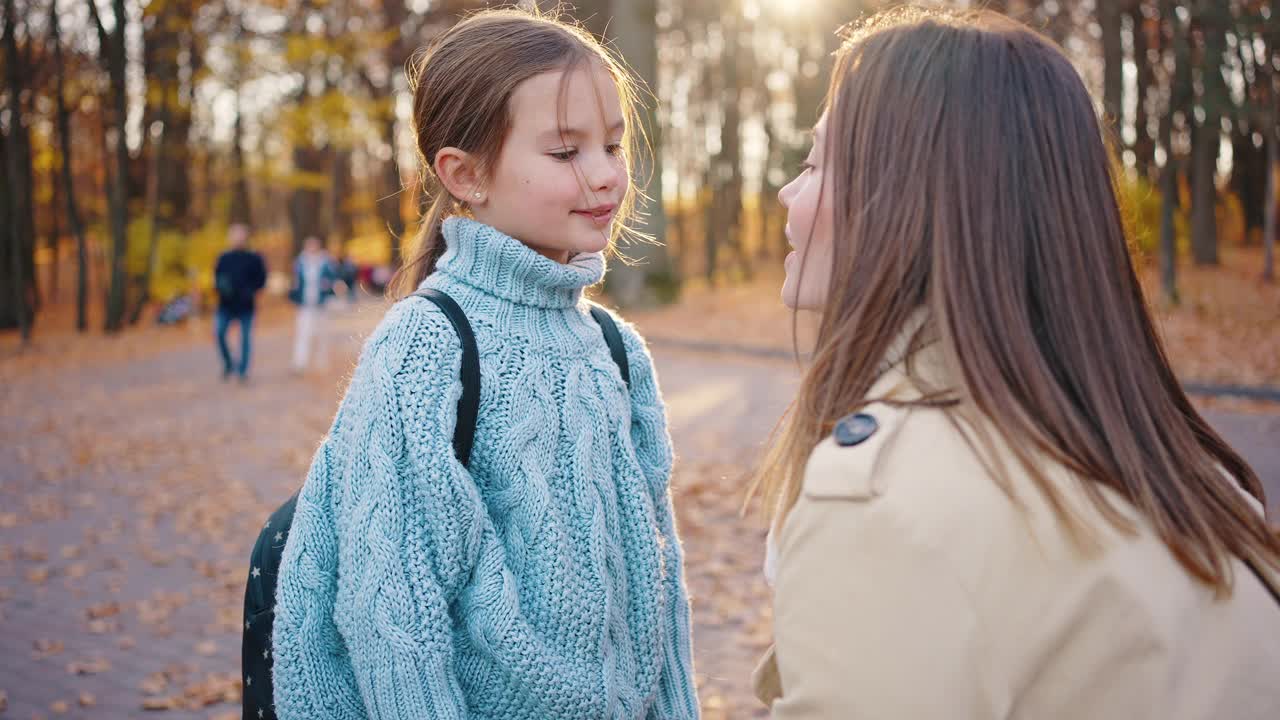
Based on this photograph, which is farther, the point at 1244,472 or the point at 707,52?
the point at 707,52

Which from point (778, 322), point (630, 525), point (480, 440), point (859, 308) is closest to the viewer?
point (859, 308)

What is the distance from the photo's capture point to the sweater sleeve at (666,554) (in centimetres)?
215

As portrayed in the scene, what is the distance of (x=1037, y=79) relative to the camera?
1324 mm

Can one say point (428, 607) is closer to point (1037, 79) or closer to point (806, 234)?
point (806, 234)

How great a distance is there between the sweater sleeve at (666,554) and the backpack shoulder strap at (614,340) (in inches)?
0.9

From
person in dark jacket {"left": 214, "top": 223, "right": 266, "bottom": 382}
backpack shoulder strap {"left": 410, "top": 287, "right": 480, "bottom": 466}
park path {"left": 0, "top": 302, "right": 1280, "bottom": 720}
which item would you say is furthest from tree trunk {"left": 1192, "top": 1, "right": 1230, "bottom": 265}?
backpack shoulder strap {"left": 410, "top": 287, "right": 480, "bottom": 466}

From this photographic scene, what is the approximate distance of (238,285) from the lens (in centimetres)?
1446

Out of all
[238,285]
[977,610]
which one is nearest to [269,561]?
[977,610]

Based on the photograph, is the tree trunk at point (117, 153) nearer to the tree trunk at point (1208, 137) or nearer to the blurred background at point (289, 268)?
the blurred background at point (289, 268)

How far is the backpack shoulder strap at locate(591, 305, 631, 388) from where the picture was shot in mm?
2279

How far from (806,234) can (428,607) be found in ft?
2.92

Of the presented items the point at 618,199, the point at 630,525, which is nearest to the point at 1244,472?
the point at 630,525

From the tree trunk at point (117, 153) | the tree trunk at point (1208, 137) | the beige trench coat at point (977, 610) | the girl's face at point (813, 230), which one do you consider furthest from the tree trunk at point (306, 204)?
the beige trench coat at point (977, 610)

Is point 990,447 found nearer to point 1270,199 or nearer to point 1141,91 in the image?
point 1270,199
